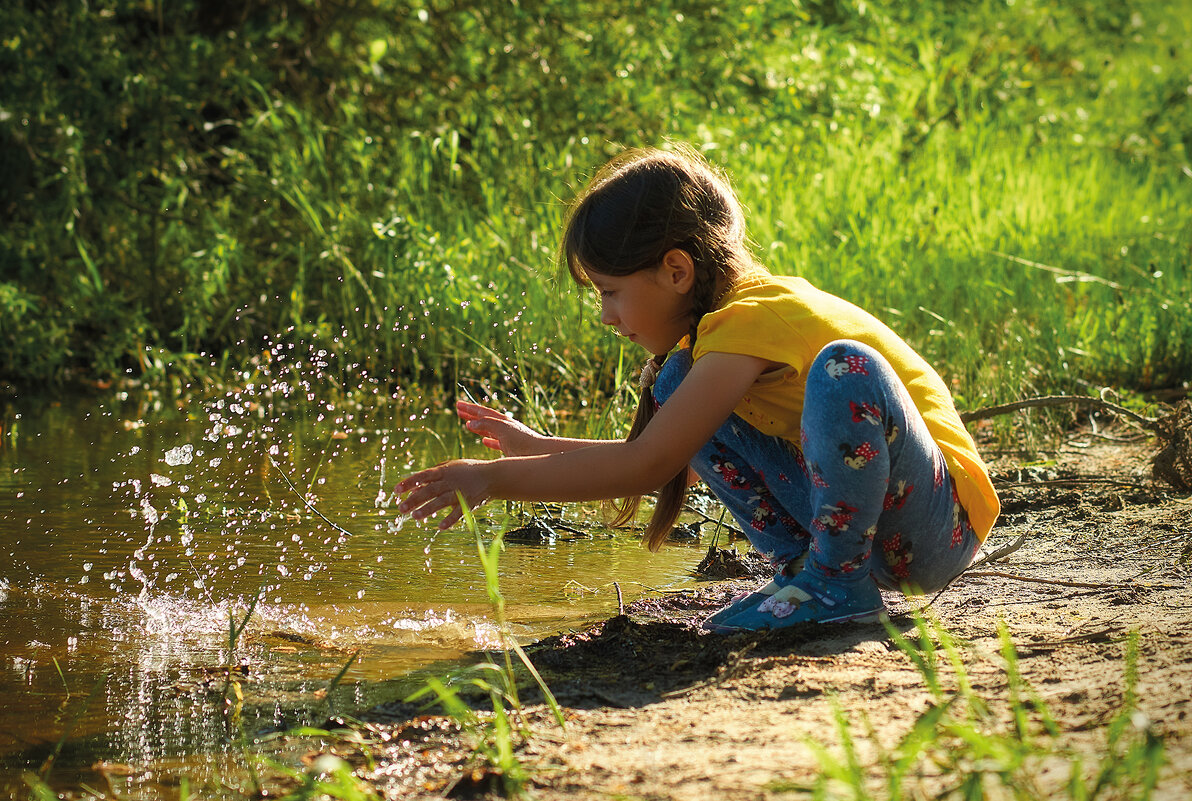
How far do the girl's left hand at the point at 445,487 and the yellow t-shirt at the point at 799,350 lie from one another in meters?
0.53

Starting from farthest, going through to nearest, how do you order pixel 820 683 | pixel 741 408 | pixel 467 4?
pixel 467 4
pixel 741 408
pixel 820 683

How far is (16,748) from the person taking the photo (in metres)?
2.12

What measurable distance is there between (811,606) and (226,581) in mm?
1539

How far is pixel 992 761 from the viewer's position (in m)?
1.60

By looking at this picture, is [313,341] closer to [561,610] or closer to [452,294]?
[452,294]

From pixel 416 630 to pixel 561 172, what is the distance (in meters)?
3.89

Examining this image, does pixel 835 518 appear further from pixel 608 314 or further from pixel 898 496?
pixel 608 314

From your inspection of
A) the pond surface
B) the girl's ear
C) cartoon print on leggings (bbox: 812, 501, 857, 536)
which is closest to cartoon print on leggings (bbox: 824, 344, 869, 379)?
cartoon print on leggings (bbox: 812, 501, 857, 536)

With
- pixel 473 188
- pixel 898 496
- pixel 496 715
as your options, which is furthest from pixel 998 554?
pixel 473 188

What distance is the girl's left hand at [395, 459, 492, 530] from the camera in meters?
2.33

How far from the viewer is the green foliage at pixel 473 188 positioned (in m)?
5.37

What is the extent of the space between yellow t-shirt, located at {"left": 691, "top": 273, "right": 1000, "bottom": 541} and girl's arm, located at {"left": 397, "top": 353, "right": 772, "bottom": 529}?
0.18 feet

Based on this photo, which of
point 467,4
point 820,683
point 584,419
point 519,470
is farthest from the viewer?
point 467,4

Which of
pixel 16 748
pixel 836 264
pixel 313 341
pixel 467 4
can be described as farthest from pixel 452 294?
pixel 16 748
